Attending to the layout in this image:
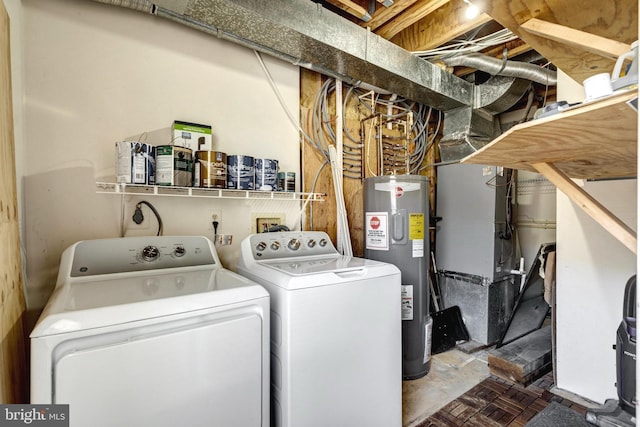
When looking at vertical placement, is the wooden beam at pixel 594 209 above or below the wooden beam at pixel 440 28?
below

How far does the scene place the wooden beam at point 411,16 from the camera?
1914 millimetres

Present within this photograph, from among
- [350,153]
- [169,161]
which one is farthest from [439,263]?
[169,161]

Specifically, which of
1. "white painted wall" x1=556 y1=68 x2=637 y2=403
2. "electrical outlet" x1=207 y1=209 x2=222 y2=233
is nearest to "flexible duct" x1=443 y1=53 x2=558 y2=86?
"white painted wall" x1=556 y1=68 x2=637 y2=403

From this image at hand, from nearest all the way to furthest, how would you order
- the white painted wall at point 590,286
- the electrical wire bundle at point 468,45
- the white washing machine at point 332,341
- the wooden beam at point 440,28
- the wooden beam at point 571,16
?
the wooden beam at point 571,16
the white washing machine at point 332,341
the white painted wall at point 590,286
the wooden beam at point 440,28
the electrical wire bundle at point 468,45

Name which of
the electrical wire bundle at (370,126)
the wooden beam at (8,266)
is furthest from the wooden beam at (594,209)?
the wooden beam at (8,266)

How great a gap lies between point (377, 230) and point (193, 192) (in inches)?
51.8

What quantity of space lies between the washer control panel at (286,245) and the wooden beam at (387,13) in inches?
59.6

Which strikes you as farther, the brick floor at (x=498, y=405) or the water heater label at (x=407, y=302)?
the water heater label at (x=407, y=302)

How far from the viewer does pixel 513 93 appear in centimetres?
278

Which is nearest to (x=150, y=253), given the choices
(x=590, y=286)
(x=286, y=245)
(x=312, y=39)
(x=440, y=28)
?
(x=286, y=245)

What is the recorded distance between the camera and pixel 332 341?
1.38 metres

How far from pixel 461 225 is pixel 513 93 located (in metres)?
1.28

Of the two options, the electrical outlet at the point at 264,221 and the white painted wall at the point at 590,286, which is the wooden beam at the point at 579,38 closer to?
the white painted wall at the point at 590,286

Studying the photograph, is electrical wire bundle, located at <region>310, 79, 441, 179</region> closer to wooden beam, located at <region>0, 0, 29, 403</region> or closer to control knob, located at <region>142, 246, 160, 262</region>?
control knob, located at <region>142, 246, 160, 262</region>
